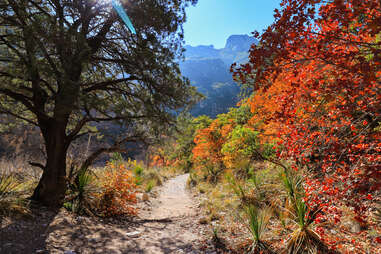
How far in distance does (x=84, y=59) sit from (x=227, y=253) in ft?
14.4

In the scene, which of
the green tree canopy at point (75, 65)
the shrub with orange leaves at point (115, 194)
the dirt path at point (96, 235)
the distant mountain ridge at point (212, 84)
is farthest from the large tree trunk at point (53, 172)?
the distant mountain ridge at point (212, 84)

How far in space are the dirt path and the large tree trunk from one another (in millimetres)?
385

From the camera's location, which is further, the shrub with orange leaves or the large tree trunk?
the shrub with orange leaves

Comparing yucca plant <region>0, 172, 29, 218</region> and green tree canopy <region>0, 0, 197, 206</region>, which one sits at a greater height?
green tree canopy <region>0, 0, 197, 206</region>

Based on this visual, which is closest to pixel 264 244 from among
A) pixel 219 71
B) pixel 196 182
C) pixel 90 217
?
pixel 90 217

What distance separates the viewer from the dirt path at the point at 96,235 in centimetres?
302

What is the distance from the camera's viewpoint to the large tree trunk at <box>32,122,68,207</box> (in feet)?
14.3

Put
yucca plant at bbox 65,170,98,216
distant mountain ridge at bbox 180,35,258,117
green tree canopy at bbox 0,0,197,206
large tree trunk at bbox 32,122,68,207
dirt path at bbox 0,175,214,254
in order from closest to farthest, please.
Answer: dirt path at bbox 0,175,214,254 → green tree canopy at bbox 0,0,197,206 → large tree trunk at bbox 32,122,68,207 → yucca plant at bbox 65,170,98,216 → distant mountain ridge at bbox 180,35,258,117

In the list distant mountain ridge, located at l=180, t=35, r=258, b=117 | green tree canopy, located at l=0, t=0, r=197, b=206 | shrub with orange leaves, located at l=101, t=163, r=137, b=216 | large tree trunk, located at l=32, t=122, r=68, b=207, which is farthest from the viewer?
distant mountain ridge, located at l=180, t=35, r=258, b=117

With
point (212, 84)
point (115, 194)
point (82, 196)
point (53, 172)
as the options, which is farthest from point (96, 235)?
point (212, 84)

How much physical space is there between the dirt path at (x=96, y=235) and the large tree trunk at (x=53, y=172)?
15.2 inches

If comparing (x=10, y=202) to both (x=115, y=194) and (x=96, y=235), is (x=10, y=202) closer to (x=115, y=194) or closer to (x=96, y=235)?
→ (x=96, y=235)

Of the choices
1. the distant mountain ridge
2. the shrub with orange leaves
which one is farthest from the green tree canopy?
the distant mountain ridge

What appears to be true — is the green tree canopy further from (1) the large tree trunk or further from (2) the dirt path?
(2) the dirt path
